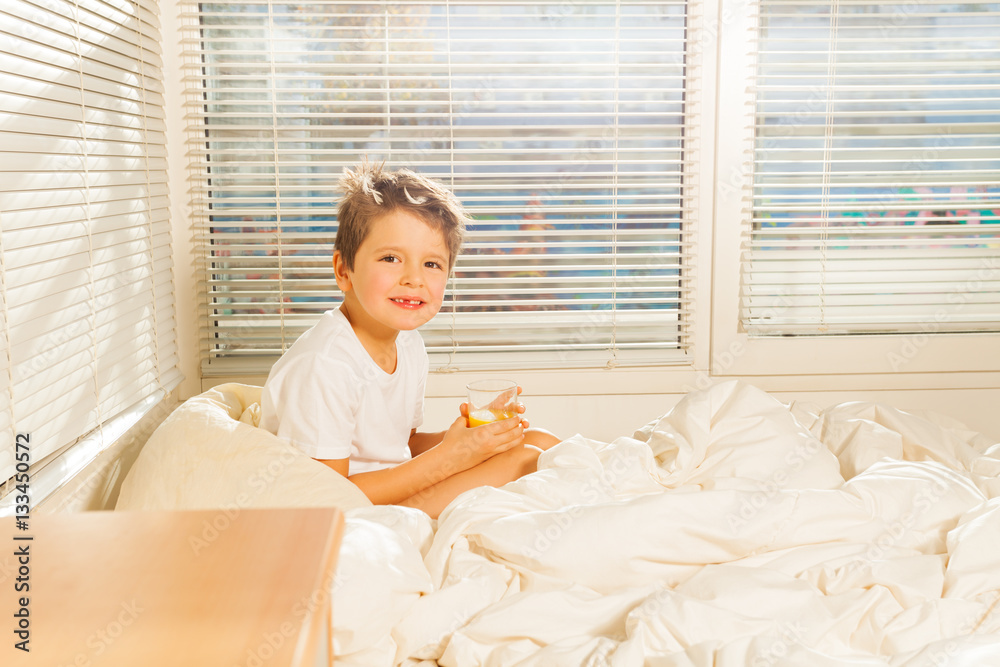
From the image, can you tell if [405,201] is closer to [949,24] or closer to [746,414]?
[746,414]

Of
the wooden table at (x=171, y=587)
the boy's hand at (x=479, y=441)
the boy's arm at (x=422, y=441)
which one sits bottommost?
the boy's arm at (x=422, y=441)

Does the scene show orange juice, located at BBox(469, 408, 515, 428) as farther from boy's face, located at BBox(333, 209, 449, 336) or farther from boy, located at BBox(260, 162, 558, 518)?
boy's face, located at BBox(333, 209, 449, 336)

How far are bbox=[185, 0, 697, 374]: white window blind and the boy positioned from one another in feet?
1.56

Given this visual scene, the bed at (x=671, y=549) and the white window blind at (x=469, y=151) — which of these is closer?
the bed at (x=671, y=549)

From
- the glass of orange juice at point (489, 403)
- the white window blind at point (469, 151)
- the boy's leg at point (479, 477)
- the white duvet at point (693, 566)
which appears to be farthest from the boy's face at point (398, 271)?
the white window blind at point (469, 151)

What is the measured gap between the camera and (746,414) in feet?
4.32

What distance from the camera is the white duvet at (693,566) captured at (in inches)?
34.7

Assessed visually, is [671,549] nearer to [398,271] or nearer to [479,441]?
[479,441]

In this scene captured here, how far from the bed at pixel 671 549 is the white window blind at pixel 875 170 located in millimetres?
875

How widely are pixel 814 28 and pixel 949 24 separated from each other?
38 cm

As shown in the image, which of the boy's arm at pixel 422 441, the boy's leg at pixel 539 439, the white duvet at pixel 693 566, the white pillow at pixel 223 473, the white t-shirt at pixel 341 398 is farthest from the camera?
the boy's arm at pixel 422 441

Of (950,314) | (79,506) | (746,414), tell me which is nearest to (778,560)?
(746,414)

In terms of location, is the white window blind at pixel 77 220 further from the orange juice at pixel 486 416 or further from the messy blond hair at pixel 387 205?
the orange juice at pixel 486 416

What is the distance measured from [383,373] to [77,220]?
0.60 m
